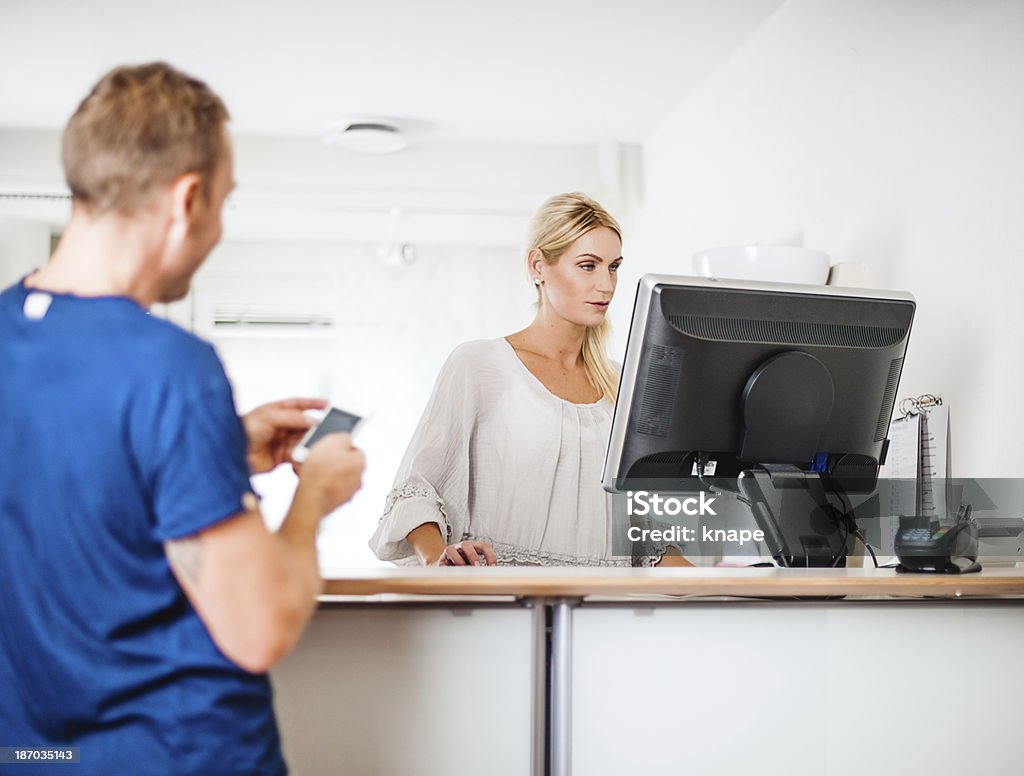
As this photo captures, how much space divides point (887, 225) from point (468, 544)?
161 cm

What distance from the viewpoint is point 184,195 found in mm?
1021

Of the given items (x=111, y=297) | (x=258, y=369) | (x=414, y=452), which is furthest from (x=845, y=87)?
(x=258, y=369)

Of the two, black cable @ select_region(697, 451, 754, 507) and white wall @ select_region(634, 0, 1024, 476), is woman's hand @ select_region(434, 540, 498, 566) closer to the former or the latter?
black cable @ select_region(697, 451, 754, 507)

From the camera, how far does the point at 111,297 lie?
99cm

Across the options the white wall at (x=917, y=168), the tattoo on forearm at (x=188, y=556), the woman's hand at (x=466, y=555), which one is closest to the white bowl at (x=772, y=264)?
the white wall at (x=917, y=168)

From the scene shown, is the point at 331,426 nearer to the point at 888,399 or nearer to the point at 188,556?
the point at 188,556

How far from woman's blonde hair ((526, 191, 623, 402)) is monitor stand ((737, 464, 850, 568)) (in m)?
0.72

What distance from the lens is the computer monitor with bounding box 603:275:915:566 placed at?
5.46 feet

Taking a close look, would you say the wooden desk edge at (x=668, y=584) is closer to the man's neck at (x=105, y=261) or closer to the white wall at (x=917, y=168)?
the man's neck at (x=105, y=261)

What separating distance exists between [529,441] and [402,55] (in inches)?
94.5

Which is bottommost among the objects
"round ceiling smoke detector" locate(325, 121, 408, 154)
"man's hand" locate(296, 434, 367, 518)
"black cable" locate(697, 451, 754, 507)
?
"black cable" locate(697, 451, 754, 507)

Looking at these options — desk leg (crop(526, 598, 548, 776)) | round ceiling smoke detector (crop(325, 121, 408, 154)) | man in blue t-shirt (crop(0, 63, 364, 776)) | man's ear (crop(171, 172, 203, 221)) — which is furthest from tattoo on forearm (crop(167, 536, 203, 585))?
round ceiling smoke detector (crop(325, 121, 408, 154))

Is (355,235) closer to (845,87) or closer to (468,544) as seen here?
(845,87)

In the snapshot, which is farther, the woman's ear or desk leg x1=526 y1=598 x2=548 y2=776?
the woman's ear
